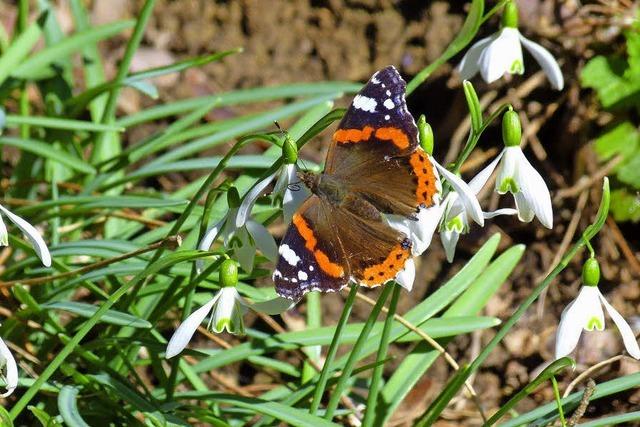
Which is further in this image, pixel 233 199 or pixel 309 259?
pixel 233 199

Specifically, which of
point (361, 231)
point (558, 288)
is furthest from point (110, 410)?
point (558, 288)

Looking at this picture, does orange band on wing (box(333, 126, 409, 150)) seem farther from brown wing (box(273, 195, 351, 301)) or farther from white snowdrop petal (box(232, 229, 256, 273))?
white snowdrop petal (box(232, 229, 256, 273))

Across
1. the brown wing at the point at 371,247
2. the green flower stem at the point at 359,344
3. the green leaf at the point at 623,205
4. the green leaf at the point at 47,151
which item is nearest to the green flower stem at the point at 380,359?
the green flower stem at the point at 359,344

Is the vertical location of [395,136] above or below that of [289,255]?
above

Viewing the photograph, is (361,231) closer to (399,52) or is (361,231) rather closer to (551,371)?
(551,371)

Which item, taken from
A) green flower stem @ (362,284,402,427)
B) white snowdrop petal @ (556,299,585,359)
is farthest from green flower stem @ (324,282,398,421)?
white snowdrop petal @ (556,299,585,359)

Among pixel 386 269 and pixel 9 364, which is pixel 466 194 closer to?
pixel 386 269

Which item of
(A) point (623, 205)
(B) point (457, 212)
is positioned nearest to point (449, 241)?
(B) point (457, 212)
